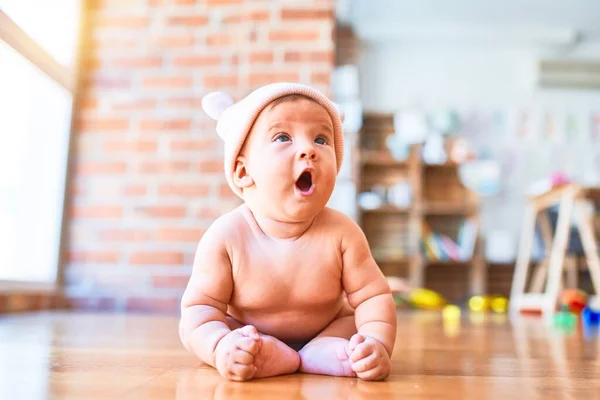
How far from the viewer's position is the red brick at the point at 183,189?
7.59 ft

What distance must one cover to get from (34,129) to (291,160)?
161 centimetres

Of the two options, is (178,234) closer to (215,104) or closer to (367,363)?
(215,104)

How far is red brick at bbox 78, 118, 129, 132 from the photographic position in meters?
2.38

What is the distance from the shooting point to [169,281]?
2.29 meters

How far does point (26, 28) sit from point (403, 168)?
12.8 feet

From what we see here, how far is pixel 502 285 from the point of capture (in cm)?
536

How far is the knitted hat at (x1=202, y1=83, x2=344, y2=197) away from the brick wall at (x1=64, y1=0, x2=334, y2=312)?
1.42m

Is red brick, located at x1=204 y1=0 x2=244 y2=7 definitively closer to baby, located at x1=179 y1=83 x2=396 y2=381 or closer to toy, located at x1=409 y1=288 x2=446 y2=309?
baby, located at x1=179 y1=83 x2=396 y2=381

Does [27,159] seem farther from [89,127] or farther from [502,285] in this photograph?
[502,285]

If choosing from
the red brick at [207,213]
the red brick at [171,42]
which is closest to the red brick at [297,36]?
the red brick at [171,42]

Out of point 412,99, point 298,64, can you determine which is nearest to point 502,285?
point 412,99

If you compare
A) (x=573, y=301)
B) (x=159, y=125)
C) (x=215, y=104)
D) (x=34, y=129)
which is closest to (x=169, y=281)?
(x=159, y=125)

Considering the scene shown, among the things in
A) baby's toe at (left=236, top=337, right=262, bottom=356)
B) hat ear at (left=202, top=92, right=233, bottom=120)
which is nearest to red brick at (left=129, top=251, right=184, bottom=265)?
hat ear at (left=202, top=92, right=233, bottom=120)

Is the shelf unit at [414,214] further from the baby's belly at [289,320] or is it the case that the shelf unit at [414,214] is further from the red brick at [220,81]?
the baby's belly at [289,320]
